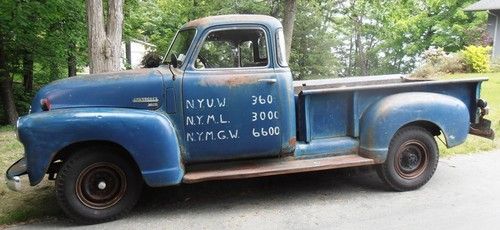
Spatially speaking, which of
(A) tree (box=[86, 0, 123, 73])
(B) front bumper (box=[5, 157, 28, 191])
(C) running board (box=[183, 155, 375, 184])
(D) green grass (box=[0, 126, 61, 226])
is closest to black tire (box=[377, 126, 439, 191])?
(C) running board (box=[183, 155, 375, 184])

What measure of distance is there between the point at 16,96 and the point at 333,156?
1249cm

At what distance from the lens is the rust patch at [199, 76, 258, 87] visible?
5.02m

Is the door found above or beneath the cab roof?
beneath

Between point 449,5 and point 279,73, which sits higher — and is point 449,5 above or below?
above

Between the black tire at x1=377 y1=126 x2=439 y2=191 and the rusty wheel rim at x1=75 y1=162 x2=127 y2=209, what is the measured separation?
112 inches

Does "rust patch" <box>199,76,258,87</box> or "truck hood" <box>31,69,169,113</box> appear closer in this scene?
"truck hood" <box>31,69,169,113</box>

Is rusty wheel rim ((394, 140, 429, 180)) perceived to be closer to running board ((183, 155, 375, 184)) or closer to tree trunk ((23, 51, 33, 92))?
running board ((183, 155, 375, 184))

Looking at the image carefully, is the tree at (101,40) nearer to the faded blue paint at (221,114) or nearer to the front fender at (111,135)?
the faded blue paint at (221,114)

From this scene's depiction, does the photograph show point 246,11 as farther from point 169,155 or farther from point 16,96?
point 169,155

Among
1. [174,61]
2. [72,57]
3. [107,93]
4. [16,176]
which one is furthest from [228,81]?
[72,57]

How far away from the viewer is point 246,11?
1848 centimetres

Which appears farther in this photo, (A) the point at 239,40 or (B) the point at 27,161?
(A) the point at 239,40

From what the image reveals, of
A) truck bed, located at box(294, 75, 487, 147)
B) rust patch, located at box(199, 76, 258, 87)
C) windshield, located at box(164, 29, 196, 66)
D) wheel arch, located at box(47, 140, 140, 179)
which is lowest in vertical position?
wheel arch, located at box(47, 140, 140, 179)

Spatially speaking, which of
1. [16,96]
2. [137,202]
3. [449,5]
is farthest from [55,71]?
[449,5]
